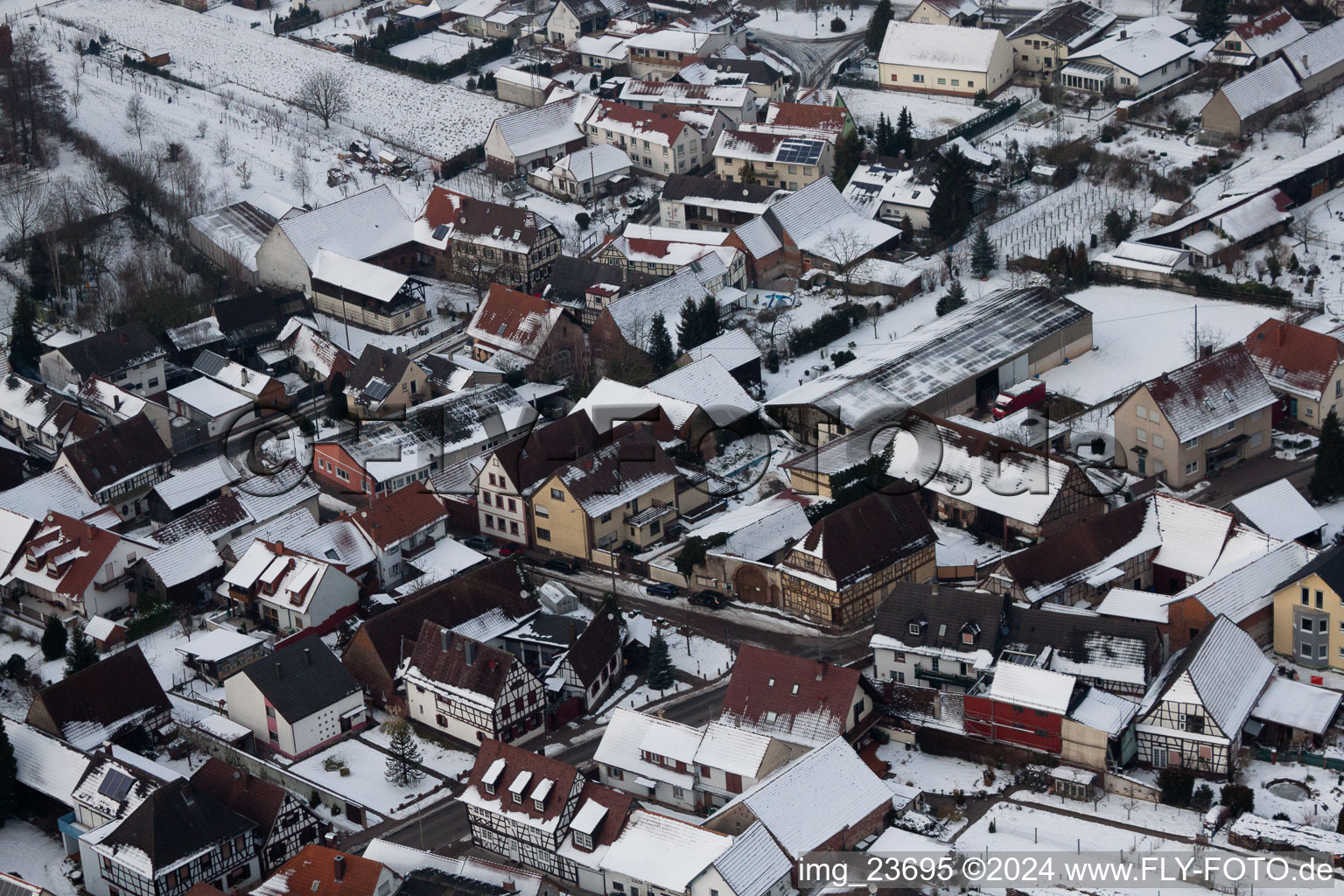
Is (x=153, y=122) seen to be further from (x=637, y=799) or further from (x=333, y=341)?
(x=637, y=799)

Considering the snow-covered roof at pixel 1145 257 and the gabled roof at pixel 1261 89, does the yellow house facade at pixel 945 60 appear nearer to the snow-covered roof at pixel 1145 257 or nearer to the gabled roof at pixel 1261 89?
the gabled roof at pixel 1261 89

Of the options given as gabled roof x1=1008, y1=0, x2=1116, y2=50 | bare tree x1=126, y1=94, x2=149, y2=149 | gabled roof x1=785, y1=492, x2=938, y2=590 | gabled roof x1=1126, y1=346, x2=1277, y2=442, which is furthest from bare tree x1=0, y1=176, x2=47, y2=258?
gabled roof x1=1126, y1=346, x2=1277, y2=442

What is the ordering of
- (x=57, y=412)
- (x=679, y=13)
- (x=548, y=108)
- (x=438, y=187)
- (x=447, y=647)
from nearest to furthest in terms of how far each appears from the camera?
(x=447, y=647)
(x=57, y=412)
(x=438, y=187)
(x=548, y=108)
(x=679, y=13)

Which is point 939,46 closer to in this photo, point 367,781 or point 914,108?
point 914,108

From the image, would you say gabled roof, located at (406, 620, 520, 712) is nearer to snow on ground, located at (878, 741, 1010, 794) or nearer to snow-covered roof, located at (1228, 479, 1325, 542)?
snow on ground, located at (878, 741, 1010, 794)

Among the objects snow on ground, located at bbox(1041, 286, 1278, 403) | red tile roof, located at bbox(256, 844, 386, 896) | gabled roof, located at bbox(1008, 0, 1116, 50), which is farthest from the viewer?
gabled roof, located at bbox(1008, 0, 1116, 50)

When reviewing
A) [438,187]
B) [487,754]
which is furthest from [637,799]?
[438,187]

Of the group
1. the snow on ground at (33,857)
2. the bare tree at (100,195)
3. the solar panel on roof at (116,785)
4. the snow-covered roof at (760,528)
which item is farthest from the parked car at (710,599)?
the bare tree at (100,195)
